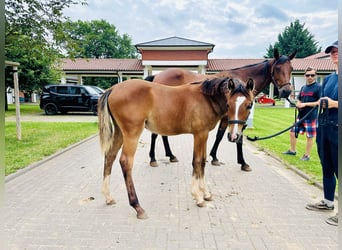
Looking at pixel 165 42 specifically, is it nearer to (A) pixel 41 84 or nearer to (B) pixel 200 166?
(A) pixel 41 84

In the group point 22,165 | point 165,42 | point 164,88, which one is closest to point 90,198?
point 164,88

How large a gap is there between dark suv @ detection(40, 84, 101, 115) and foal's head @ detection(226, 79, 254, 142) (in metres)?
14.0

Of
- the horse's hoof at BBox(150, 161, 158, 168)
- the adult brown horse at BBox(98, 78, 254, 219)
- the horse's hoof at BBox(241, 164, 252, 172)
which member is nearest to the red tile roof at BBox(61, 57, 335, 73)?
the horse's hoof at BBox(150, 161, 158, 168)

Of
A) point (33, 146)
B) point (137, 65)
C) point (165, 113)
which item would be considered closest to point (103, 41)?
point (137, 65)

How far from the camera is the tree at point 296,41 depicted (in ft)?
121

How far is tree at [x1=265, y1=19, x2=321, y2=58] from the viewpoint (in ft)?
121

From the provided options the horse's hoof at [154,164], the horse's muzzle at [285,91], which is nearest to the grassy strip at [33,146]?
the horse's hoof at [154,164]

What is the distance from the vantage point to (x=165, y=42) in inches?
834

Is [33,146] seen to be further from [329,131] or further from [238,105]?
[329,131]

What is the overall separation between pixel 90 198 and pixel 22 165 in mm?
2308

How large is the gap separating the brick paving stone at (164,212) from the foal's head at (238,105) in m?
1.09

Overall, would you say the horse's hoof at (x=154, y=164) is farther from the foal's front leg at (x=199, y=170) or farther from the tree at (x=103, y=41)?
the tree at (x=103, y=41)

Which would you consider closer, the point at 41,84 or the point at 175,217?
the point at 175,217

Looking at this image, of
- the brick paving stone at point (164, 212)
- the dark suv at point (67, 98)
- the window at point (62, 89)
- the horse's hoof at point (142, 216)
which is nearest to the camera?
the brick paving stone at point (164, 212)
